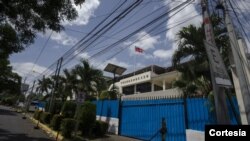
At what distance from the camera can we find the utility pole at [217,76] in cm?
420

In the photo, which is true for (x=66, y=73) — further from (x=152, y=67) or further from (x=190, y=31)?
(x=190, y=31)

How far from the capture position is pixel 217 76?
13.6 ft

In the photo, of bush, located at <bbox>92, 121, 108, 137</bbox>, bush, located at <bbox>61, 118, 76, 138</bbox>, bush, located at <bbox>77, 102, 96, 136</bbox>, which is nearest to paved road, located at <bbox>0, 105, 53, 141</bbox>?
bush, located at <bbox>61, 118, 76, 138</bbox>

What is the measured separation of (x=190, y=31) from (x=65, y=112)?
13.5 m

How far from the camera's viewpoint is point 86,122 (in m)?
14.1

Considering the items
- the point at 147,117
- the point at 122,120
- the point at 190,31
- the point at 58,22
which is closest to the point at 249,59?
the point at 190,31

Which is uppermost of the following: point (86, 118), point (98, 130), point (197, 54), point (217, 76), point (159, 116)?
point (197, 54)

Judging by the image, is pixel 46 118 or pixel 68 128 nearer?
pixel 68 128

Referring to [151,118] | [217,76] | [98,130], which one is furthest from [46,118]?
[217,76]

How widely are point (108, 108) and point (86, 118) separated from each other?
295cm

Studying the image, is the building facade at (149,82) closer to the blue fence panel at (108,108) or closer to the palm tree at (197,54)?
the blue fence panel at (108,108)

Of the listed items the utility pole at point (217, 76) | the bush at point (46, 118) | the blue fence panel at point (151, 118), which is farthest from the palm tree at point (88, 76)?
the utility pole at point (217, 76)

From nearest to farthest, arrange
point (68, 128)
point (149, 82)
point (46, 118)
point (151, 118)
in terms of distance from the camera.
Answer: point (151, 118), point (68, 128), point (46, 118), point (149, 82)

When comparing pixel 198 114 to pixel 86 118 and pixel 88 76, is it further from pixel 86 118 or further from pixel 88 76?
pixel 88 76
